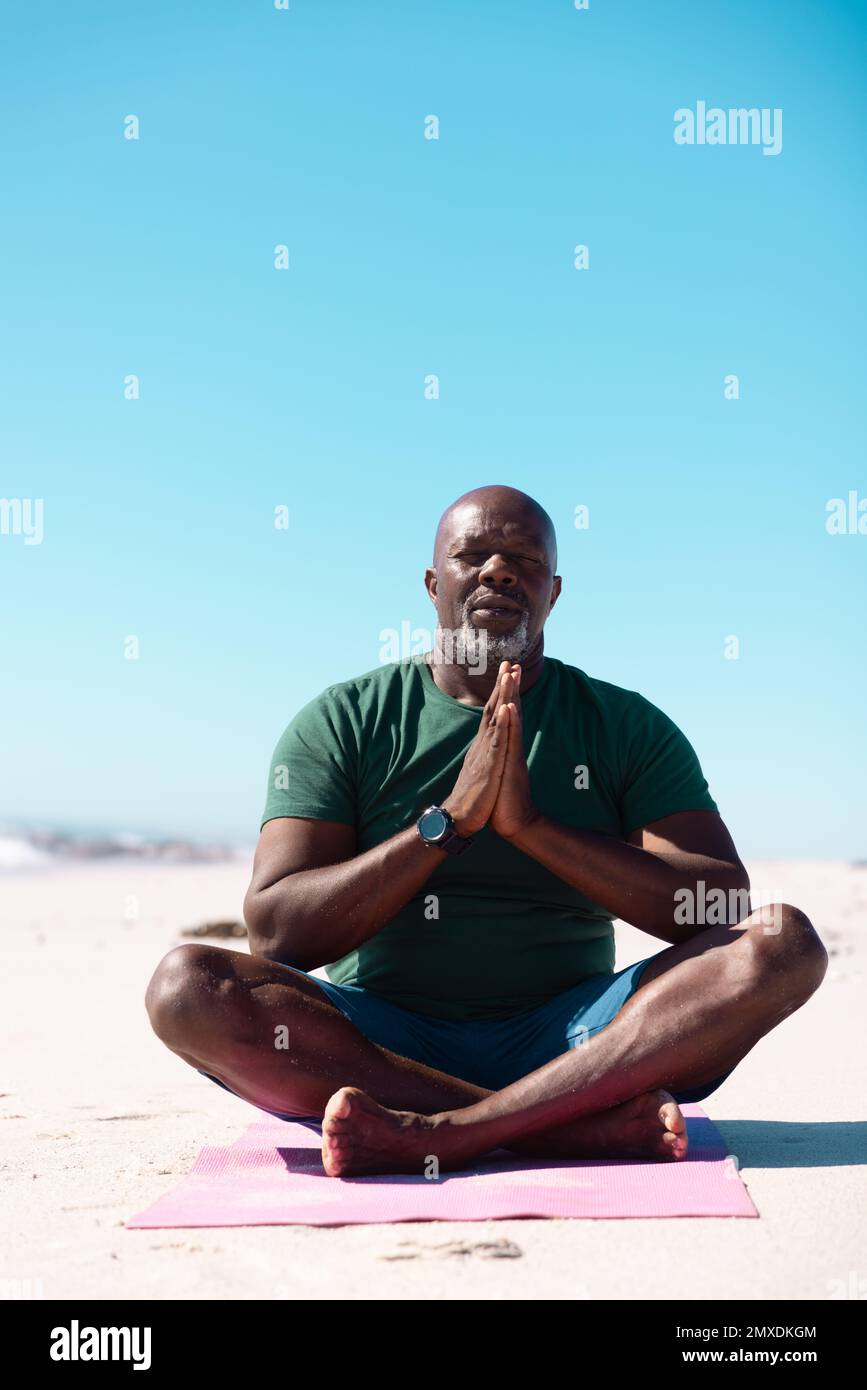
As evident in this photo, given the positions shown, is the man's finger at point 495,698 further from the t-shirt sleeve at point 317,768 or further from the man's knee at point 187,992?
the man's knee at point 187,992

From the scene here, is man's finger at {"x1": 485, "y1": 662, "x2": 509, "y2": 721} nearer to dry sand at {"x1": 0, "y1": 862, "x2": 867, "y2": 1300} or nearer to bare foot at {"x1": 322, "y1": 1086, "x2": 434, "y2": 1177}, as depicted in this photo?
bare foot at {"x1": 322, "y1": 1086, "x2": 434, "y2": 1177}

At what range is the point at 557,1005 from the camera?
4230 millimetres

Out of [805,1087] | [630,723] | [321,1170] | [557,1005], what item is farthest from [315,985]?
[805,1087]

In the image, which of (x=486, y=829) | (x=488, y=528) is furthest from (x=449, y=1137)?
(x=488, y=528)

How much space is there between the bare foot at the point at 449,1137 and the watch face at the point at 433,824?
0.76 meters

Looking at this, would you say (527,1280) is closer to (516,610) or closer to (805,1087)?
(516,610)

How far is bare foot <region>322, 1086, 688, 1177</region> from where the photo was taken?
361 cm

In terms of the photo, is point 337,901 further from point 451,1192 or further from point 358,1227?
point 358,1227

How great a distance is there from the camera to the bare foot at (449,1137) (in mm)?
3607

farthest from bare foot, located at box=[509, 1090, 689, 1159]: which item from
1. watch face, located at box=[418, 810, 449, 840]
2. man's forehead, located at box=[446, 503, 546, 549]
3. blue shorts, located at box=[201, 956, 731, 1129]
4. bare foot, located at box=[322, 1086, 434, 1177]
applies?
man's forehead, located at box=[446, 503, 546, 549]

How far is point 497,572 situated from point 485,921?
1186 mm

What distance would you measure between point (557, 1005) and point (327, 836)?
91 centimetres

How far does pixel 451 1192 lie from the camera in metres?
3.43

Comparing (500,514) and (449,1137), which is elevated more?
(500,514)
